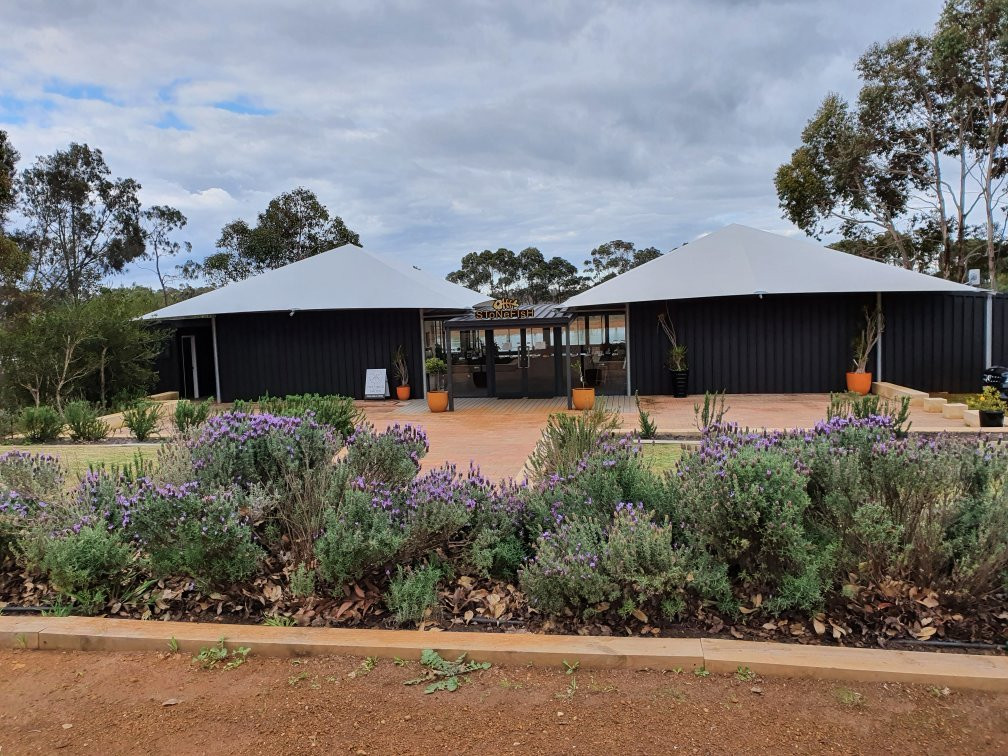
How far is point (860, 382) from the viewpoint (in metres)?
14.9

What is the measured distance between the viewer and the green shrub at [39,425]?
400 inches

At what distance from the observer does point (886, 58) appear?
24.9 m

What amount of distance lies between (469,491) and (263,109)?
1515 cm

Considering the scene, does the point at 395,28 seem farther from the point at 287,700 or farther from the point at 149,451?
the point at 287,700

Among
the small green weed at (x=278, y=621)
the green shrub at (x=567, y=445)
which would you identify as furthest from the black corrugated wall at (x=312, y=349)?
the small green weed at (x=278, y=621)

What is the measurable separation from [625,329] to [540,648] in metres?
14.0

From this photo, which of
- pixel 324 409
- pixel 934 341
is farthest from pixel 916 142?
pixel 324 409

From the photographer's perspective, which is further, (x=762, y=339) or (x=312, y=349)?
(x=312, y=349)

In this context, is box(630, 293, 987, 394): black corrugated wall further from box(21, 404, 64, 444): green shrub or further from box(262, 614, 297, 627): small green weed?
box(262, 614, 297, 627): small green weed

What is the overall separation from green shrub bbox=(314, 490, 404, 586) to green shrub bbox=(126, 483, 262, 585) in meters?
0.42

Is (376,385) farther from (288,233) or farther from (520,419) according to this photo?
(288,233)

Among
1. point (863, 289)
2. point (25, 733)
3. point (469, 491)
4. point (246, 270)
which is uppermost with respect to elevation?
point (246, 270)

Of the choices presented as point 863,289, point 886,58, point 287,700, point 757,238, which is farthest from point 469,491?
point 886,58

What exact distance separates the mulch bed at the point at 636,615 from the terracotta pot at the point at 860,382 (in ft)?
41.8
